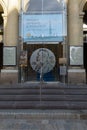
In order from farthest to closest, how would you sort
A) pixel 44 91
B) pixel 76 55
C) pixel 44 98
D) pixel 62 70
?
1. pixel 76 55
2. pixel 62 70
3. pixel 44 91
4. pixel 44 98

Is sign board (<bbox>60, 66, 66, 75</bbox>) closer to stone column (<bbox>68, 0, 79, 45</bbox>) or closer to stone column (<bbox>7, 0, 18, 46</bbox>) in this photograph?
stone column (<bbox>68, 0, 79, 45</bbox>)

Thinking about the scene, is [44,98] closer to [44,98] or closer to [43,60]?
[44,98]

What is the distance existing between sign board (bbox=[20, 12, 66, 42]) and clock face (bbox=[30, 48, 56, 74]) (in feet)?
2.48

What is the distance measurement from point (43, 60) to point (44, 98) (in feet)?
22.0

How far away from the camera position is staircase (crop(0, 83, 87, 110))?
15227 millimetres

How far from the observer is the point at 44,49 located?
2300cm

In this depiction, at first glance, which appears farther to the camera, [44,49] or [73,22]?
[44,49]

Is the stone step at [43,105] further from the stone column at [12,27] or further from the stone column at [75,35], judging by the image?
the stone column at [12,27]

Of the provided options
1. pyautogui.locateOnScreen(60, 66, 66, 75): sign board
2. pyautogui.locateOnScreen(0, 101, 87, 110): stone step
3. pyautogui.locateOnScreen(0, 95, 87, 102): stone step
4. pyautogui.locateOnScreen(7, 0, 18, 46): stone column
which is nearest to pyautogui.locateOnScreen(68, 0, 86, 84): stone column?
pyautogui.locateOnScreen(60, 66, 66, 75): sign board

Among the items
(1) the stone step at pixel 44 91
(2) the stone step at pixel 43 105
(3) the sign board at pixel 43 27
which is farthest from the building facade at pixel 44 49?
(2) the stone step at pixel 43 105

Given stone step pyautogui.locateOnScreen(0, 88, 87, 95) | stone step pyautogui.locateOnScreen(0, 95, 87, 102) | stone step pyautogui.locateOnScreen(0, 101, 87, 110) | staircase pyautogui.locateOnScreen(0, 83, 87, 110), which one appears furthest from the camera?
stone step pyautogui.locateOnScreen(0, 88, 87, 95)

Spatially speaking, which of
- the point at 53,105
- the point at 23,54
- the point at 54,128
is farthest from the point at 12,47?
Answer: the point at 54,128

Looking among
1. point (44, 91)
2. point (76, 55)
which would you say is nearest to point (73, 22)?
point (76, 55)

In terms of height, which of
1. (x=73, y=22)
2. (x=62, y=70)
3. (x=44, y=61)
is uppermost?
(x=73, y=22)
